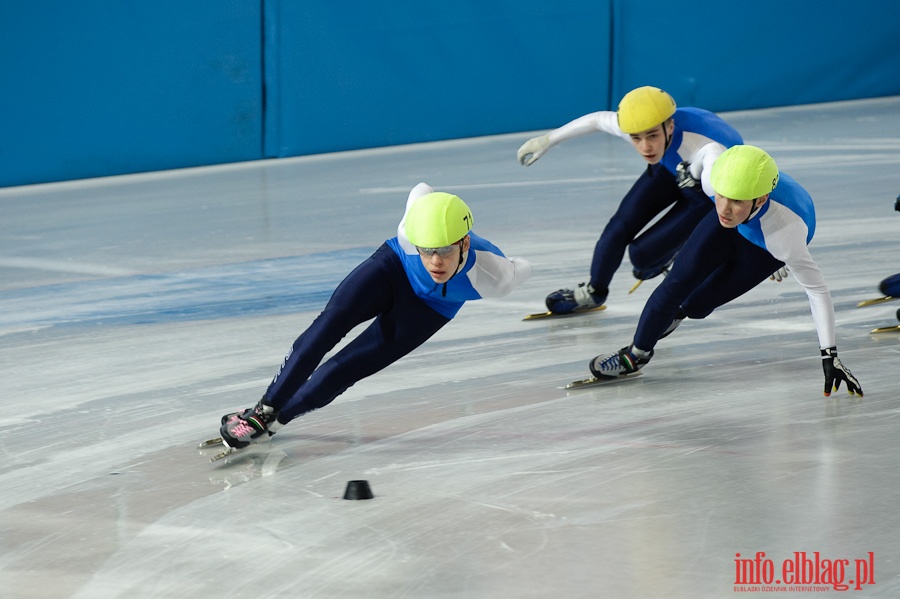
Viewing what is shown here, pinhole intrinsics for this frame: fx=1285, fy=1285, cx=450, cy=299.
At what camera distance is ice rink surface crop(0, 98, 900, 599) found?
127 inches

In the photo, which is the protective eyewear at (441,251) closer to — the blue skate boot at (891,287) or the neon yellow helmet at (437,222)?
the neon yellow helmet at (437,222)

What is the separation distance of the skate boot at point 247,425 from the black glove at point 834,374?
1910mm

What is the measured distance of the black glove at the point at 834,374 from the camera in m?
4.47

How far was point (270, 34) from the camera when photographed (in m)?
10.5

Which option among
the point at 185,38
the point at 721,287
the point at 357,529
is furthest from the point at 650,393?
the point at 185,38

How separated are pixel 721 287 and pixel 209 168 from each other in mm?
6459

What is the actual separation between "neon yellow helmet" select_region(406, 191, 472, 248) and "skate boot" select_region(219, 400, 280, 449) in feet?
2.53

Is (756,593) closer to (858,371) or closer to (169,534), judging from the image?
(169,534)

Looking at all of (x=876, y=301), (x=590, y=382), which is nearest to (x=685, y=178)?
(x=590, y=382)

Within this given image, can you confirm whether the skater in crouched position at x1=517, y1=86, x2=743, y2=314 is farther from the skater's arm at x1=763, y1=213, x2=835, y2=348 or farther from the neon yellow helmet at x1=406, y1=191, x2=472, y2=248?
the neon yellow helmet at x1=406, y1=191, x2=472, y2=248

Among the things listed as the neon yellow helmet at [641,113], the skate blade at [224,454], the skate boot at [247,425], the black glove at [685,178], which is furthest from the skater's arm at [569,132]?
the skate blade at [224,454]

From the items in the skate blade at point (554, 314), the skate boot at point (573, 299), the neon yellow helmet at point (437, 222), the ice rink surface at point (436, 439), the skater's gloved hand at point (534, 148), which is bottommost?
the ice rink surface at point (436, 439)

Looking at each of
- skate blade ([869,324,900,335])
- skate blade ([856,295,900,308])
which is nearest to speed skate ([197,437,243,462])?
Result: skate blade ([869,324,900,335])

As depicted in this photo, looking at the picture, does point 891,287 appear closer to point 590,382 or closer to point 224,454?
point 590,382
